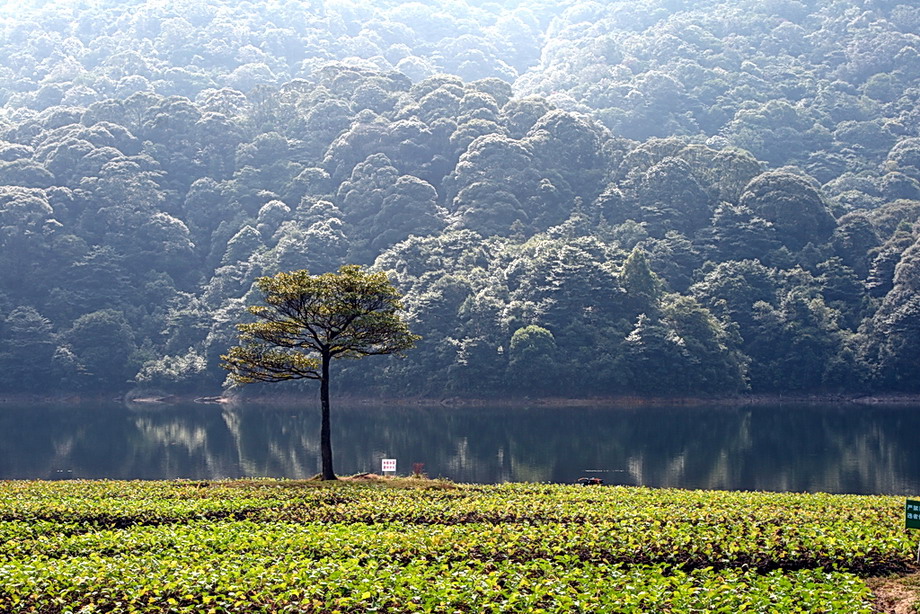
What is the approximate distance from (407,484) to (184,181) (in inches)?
4659

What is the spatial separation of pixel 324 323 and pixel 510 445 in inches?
1165

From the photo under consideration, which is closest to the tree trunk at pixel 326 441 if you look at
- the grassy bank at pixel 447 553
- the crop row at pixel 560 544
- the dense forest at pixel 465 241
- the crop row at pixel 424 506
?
the crop row at pixel 424 506

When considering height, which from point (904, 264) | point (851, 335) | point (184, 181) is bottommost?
point (851, 335)

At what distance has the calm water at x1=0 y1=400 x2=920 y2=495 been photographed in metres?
53.3

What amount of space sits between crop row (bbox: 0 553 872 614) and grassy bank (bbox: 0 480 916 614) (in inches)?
1.3

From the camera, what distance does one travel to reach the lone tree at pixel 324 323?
1476 inches

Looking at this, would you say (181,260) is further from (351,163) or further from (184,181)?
(351,163)

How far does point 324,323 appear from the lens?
3959 centimetres

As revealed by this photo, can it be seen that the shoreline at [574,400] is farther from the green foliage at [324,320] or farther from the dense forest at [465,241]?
the green foliage at [324,320]

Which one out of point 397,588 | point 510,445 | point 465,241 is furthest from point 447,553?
point 465,241

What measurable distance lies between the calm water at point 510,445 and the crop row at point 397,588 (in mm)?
32778

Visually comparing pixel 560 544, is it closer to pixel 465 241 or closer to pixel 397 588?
pixel 397 588

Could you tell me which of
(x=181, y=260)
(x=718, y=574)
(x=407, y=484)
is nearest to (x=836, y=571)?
(x=718, y=574)

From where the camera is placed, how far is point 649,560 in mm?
18984
